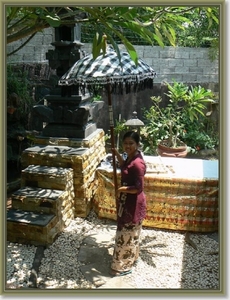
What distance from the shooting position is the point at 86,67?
359cm

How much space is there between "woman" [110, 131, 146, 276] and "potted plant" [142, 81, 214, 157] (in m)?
3.63

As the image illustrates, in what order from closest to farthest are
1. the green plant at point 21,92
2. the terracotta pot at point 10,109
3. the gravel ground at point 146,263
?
the gravel ground at point 146,263
the terracotta pot at point 10,109
the green plant at point 21,92

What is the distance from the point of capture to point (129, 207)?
3.44 metres

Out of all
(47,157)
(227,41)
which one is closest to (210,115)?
(47,157)

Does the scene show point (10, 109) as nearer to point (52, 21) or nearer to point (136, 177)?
point (136, 177)

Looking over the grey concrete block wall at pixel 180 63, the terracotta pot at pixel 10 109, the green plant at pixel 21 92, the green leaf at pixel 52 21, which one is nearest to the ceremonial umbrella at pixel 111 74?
the green leaf at pixel 52 21

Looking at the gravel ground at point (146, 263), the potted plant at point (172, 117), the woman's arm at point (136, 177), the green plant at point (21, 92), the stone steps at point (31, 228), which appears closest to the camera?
the woman's arm at point (136, 177)

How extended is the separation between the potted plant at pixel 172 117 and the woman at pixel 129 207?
3628 millimetres

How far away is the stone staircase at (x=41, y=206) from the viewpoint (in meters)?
Answer: 3.97

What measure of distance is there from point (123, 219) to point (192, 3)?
2.02 meters

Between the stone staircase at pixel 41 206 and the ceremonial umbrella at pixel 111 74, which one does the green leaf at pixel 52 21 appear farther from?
the stone staircase at pixel 41 206

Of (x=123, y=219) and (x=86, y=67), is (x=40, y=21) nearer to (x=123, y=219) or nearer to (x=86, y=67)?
(x=86, y=67)

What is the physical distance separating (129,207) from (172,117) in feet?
15.2

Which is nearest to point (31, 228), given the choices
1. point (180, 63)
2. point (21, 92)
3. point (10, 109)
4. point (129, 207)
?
point (129, 207)
